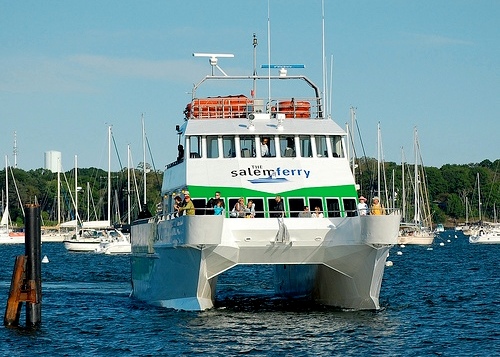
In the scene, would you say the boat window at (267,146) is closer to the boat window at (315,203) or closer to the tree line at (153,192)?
the boat window at (315,203)

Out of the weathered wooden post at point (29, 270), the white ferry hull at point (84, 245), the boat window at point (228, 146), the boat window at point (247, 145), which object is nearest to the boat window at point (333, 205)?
the boat window at point (247, 145)

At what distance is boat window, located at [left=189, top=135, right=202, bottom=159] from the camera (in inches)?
1246

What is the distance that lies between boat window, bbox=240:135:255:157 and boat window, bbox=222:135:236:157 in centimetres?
25

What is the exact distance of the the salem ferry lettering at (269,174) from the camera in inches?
1203

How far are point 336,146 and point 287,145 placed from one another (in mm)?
1362

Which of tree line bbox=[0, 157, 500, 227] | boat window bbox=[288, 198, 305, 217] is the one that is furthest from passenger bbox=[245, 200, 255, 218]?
tree line bbox=[0, 157, 500, 227]

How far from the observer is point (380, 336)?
26516 millimetres

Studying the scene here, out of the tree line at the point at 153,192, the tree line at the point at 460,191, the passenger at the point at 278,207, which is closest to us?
the passenger at the point at 278,207

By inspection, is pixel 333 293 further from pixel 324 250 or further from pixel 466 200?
pixel 466 200

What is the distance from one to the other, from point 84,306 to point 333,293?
921 cm

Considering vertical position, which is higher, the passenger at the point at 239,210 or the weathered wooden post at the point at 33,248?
the passenger at the point at 239,210

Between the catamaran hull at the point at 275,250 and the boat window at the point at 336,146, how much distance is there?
10.2 ft

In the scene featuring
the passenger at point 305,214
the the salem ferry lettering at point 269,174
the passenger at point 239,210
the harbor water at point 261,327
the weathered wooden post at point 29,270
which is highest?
the the salem ferry lettering at point 269,174

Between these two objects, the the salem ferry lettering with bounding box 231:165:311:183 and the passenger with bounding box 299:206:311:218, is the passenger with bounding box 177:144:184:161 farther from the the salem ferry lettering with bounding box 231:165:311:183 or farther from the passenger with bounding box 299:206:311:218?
the passenger with bounding box 299:206:311:218
